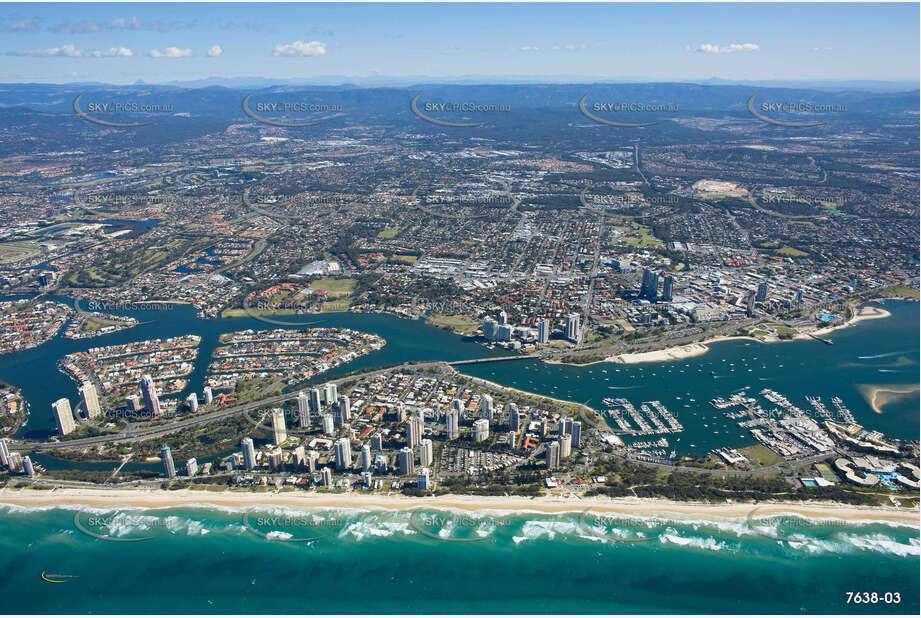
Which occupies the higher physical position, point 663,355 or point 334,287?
point 334,287

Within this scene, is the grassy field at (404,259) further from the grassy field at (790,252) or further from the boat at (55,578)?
the boat at (55,578)

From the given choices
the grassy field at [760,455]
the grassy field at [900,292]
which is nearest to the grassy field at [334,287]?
the grassy field at [760,455]

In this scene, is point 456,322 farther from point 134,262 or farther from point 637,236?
point 134,262

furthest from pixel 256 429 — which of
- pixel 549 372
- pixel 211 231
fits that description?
pixel 211 231

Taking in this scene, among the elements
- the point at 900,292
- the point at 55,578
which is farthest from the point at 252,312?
the point at 900,292

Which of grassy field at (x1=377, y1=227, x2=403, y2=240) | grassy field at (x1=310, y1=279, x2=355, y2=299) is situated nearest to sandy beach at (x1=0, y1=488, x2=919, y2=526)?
grassy field at (x1=310, y1=279, x2=355, y2=299)

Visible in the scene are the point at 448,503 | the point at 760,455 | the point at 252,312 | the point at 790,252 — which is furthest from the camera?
the point at 790,252

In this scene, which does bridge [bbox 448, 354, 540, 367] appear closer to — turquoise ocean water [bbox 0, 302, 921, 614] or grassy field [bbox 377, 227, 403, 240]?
turquoise ocean water [bbox 0, 302, 921, 614]

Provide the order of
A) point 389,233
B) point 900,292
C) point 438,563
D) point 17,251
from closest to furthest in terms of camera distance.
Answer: point 438,563 < point 900,292 < point 17,251 < point 389,233
